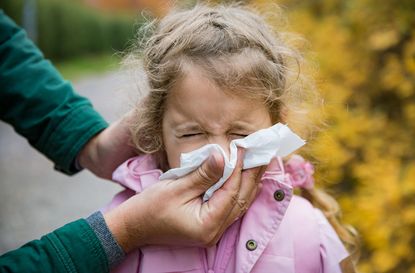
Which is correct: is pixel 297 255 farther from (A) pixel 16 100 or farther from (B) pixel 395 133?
(B) pixel 395 133

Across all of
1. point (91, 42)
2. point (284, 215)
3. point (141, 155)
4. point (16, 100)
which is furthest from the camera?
point (91, 42)

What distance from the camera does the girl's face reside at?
161 cm

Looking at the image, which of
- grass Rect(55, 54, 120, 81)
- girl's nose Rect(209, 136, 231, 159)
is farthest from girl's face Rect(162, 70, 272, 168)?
grass Rect(55, 54, 120, 81)

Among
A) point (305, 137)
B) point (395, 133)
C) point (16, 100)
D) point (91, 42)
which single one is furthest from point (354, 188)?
point (91, 42)

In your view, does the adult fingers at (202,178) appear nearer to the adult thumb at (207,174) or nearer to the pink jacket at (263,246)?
the adult thumb at (207,174)

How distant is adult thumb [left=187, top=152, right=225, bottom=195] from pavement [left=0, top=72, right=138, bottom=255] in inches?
120

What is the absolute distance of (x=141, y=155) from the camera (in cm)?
195

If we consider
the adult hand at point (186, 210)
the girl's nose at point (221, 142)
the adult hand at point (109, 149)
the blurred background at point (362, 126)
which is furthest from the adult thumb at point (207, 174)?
the blurred background at point (362, 126)

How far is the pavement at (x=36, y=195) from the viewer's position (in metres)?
5.12

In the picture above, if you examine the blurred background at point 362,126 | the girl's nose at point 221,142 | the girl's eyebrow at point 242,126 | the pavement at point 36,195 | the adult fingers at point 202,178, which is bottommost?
the pavement at point 36,195

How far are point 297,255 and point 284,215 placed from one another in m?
0.13

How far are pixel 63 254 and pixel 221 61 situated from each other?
72 cm

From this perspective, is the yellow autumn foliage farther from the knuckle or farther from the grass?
the grass

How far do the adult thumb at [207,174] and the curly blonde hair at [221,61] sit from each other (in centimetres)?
24
